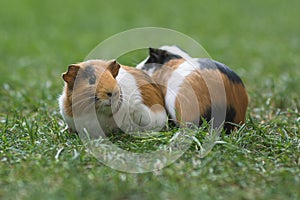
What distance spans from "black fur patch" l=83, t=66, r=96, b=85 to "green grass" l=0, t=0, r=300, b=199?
58 centimetres

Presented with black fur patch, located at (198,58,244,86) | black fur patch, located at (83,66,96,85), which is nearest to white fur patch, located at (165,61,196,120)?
black fur patch, located at (198,58,244,86)

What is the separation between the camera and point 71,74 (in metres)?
4.30

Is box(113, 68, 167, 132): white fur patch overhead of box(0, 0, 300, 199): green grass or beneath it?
overhead

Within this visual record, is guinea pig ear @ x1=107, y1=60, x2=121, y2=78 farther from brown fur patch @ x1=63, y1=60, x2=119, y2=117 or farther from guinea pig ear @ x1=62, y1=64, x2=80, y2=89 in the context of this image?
guinea pig ear @ x1=62, y1=64, x2=80, y2=89

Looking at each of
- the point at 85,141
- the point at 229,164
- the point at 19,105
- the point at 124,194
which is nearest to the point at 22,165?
the point at 85,141

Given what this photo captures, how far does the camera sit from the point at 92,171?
12.4ft

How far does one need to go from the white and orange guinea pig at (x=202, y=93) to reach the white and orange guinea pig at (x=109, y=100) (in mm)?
141

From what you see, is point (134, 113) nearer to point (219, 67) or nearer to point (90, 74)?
point (90, 74)

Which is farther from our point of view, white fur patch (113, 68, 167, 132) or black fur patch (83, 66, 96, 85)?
white fur patch (113, 68, 167, 132)

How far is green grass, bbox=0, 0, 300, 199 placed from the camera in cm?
358

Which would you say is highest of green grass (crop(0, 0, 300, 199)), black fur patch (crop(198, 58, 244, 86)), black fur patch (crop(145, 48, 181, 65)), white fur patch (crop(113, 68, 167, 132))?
black fur patch (crop(145, 48, 181, 65))

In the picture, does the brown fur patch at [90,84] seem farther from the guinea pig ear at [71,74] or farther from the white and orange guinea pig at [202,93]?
the white and orange guinea pig at [202,93]

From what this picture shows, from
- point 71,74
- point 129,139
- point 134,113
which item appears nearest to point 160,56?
point 134,113

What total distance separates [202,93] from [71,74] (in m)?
1.23
